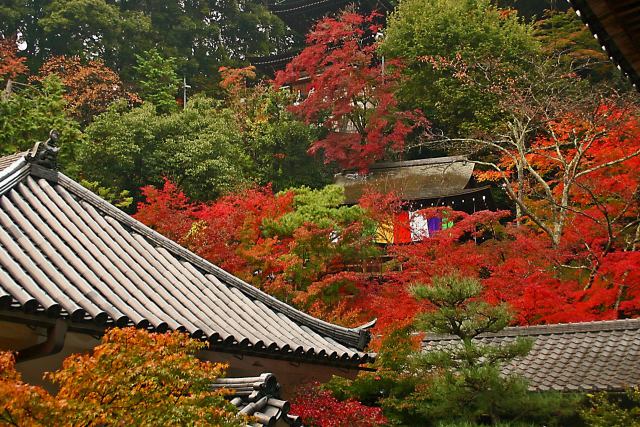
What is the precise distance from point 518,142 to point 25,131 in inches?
570

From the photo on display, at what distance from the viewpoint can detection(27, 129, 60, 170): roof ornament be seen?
7492 mm

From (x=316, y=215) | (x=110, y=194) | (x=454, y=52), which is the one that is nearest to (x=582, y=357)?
(x=316, y=215)

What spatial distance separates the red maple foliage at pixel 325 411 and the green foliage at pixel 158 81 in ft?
73.5

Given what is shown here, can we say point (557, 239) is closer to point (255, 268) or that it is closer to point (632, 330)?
point (632, 330)

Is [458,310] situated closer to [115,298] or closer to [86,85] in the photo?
[115,298]

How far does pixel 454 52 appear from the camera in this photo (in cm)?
2636

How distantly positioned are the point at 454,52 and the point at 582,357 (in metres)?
16.8

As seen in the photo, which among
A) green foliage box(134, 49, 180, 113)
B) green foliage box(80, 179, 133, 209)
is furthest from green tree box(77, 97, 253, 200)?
green foliage box(134, 49, 180, 113)

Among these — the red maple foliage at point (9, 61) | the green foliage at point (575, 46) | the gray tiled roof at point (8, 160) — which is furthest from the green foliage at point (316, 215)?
the red maple foliage at point (9, 61)

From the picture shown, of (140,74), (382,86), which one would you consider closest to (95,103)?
(140,74)

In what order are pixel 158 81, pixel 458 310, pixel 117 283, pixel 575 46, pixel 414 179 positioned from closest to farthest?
pixel 117 283 → pixel 458 310 → pixel 414 179 → pixel 575 46 → pixel 158 81

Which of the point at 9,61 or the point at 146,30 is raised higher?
the point at 146,30

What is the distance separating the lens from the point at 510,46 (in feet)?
85.6

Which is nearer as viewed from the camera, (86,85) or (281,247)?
(281,247)
